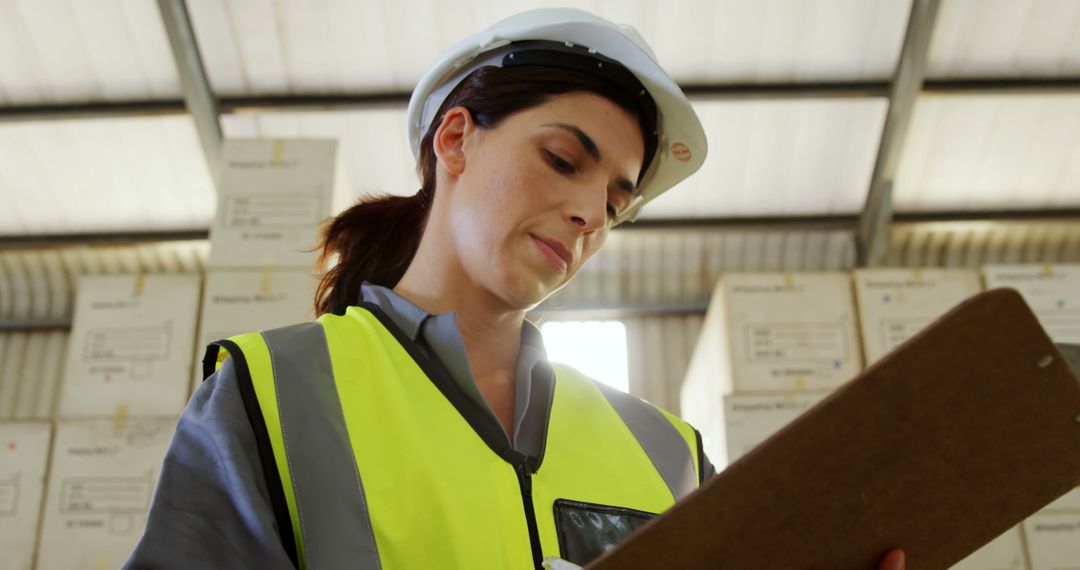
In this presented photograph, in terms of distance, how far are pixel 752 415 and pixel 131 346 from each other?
3037mm

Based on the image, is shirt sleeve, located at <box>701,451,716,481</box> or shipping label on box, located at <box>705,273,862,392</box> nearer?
shirt sleeve, located at <box>701,451,716,481</box>

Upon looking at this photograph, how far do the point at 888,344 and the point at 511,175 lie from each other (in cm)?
386

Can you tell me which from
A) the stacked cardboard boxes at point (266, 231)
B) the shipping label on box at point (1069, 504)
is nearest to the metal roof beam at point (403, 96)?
the stacked cardboard boxes at point (266, 231)

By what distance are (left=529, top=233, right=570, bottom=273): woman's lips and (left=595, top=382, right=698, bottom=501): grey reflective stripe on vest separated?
337 millimetres

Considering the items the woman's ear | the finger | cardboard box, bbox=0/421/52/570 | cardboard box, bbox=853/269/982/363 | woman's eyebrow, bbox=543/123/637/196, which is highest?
cardboard box, bbox=853/269/982/363

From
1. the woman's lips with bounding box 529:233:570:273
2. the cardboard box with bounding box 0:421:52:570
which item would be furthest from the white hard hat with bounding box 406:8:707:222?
the cardboard box with bounding box 0:421:52:570

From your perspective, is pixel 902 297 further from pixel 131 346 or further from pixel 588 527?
pixel 588 527

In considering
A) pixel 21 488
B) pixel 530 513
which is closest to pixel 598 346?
pixel 21 488

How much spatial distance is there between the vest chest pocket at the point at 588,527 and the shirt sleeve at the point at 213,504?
37 centimetres

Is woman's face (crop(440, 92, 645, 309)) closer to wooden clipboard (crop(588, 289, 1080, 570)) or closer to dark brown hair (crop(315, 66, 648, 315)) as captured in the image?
dark brown hair (crop(315, 66, 648, 315))

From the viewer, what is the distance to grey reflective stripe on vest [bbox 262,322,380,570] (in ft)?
3.34

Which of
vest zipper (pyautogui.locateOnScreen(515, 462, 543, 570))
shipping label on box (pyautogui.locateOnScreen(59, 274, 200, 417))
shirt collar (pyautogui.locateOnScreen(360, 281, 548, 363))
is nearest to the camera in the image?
vest zipper (pyautogui.locateOnScreen(515, 462, 543, 570))

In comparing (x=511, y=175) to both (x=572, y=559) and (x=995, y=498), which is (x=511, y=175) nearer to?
(x=572, y=559)

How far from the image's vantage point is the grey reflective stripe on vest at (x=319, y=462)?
1.02m
